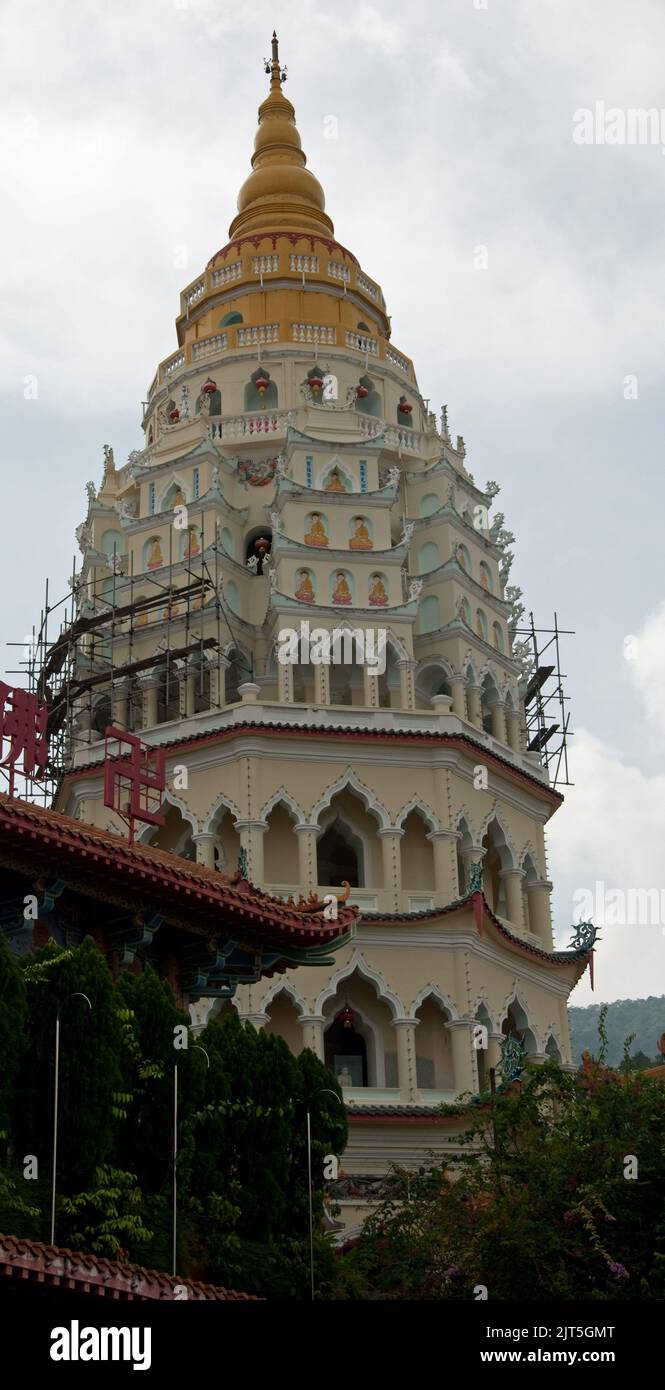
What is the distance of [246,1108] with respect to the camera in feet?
87.9

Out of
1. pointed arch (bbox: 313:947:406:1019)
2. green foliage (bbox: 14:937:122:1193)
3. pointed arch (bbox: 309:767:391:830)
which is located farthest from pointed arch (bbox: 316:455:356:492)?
green foliage (bbox: 14:937:122:1193)

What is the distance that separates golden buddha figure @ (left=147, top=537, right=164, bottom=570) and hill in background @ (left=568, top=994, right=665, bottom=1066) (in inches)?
3557

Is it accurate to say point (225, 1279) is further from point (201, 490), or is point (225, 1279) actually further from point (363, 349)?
point (363, 349)

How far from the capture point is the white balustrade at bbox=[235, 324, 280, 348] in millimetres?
56031

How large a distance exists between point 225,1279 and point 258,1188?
154 centimetres

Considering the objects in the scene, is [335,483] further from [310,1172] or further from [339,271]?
[310,1172]

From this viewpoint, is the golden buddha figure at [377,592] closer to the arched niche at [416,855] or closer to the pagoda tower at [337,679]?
the pagoda tower at [337,679]

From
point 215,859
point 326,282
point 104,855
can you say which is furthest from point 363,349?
point 104,855

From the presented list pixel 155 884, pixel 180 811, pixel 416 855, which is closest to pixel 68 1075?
pixel 155 884

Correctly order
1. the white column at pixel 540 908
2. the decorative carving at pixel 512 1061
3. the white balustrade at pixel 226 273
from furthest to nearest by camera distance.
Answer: the white balustrade at pixel 226 273, the white column at pixel 540 908, the decorative carving at pixel 512 1061

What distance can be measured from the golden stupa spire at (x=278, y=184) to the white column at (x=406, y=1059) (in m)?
27.8

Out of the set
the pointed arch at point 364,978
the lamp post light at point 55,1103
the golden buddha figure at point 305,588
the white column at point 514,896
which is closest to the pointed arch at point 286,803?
the pointed arch at point 364,978

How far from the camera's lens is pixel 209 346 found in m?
56.6

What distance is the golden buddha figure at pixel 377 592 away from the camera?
1939 inches
